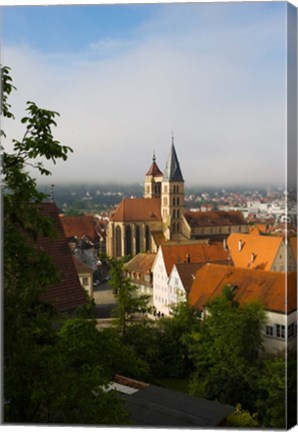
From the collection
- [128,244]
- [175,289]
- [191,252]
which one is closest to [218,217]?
[191,252]

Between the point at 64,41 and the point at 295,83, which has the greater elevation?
the point at 64,41

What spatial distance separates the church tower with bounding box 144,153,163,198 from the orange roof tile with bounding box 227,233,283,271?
0.94 m

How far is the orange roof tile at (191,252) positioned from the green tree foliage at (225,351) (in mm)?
424

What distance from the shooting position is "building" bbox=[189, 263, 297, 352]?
5609 mm

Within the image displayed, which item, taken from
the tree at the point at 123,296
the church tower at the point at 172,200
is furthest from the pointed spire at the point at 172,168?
the tree at the point at 123,296

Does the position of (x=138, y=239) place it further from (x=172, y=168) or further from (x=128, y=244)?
(x=172, y=168)

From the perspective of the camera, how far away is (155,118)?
5992mm

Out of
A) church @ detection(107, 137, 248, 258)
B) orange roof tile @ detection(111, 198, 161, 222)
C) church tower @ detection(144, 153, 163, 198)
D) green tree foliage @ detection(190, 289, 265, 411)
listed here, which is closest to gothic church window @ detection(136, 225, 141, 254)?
church @ detection(107, 137, 248, 258)

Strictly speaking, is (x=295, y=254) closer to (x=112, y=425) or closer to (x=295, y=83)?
(x=295, y=83)

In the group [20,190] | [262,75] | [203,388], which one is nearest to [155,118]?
[262,75]

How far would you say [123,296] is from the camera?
21.9ft

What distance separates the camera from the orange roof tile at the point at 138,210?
20.7 feet

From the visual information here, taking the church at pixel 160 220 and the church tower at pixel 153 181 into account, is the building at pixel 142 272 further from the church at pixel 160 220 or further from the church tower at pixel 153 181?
the church tower at pixel 153 181

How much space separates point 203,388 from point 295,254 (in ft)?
6.02
